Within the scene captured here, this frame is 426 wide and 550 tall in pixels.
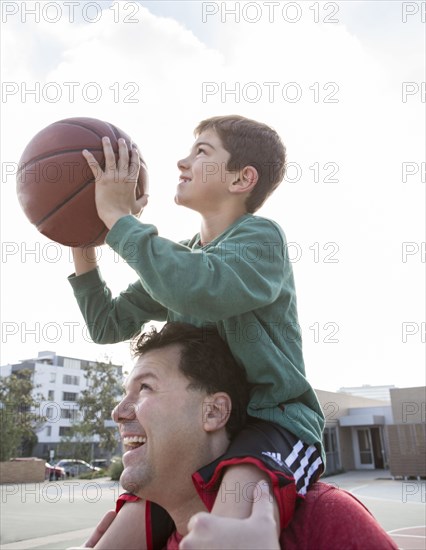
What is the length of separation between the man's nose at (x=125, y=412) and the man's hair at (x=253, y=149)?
103 centimetres

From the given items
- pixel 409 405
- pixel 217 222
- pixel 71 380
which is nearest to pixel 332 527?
pixel 217 222

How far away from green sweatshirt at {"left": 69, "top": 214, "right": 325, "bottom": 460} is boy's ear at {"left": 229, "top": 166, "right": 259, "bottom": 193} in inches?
6.0

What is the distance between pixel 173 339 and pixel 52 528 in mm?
12227

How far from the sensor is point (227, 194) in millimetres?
2350

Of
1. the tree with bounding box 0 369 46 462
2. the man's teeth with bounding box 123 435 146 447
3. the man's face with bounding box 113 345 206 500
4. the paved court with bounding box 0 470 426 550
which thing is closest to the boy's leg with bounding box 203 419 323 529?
the man's face with bounding box 113 345 206 500

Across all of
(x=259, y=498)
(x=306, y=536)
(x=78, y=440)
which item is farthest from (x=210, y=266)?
(x=78, y=440)

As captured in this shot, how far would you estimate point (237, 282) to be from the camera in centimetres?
182

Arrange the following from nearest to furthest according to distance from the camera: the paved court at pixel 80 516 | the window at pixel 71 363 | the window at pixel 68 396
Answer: the paved court at pixel 80 516
the window at pixel 68 396
the window at pixel 71 363

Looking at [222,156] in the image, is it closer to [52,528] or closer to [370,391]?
[52,528]

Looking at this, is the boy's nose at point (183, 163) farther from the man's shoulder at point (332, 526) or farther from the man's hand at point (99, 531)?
the man's hand at point (99, 531)

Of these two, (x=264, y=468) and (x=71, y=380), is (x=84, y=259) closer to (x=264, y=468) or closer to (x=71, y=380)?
(x=264, y=468)

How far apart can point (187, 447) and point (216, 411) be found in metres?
0.17

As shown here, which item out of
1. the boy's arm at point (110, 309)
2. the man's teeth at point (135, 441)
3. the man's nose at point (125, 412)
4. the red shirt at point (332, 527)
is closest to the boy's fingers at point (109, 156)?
the boy's arm at point (110, 309)

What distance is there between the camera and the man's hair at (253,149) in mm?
2395
